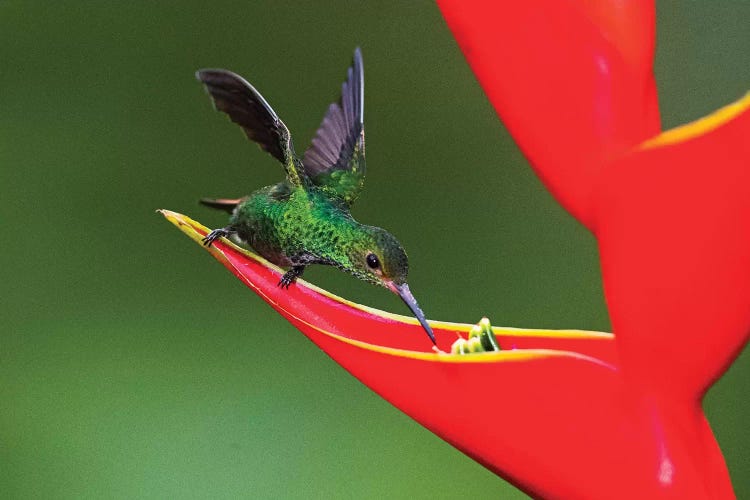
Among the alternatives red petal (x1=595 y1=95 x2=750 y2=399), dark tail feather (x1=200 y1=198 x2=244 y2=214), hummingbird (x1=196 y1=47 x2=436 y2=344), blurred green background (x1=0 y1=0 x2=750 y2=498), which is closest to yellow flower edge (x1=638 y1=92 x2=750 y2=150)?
red petal (x1=595 y1=95 x2=750 y2=399)

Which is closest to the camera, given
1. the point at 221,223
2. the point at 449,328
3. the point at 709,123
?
the point at 709,123

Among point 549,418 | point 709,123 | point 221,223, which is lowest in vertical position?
point 221,223

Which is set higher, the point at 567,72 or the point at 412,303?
the point at 567,72

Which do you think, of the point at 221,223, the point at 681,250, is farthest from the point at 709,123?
the point at 221,223

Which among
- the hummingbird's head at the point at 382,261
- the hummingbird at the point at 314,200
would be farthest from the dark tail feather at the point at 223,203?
the hummingbird's head at the point at 382,261

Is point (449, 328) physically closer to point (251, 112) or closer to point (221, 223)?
point (251, 112)

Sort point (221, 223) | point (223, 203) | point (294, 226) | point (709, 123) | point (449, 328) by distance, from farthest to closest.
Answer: point (221, 223) < point (223, 203) < point (294, 226) < point (449, 328) < point (709, 123)

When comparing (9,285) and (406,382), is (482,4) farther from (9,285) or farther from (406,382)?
(9,285)

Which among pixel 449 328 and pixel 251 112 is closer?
pixel 449 328
